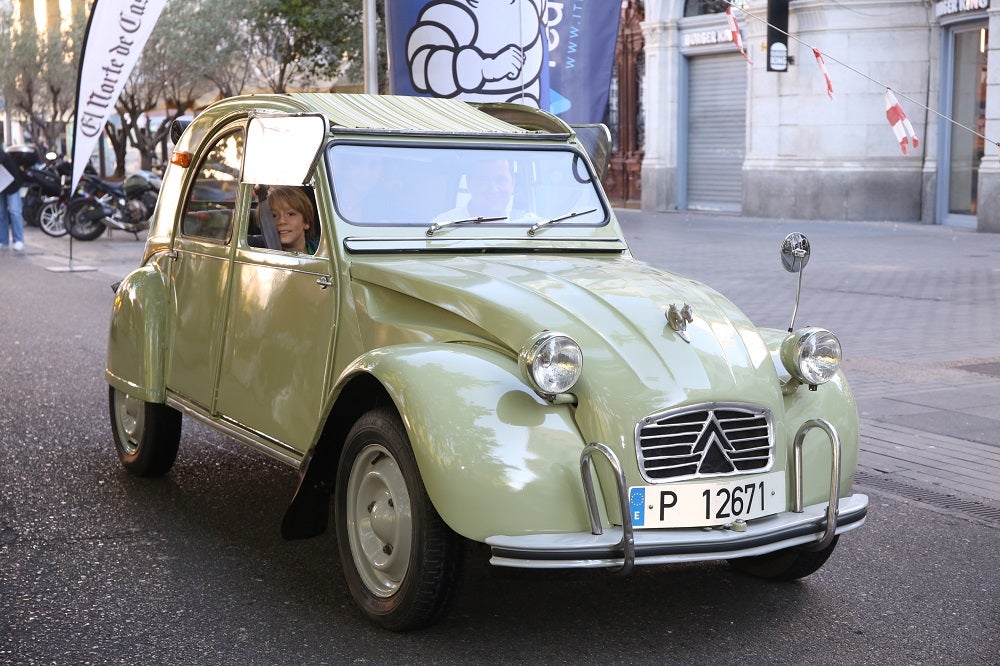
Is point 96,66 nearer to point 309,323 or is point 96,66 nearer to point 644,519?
point 309,323

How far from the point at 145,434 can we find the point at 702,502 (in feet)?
10.1

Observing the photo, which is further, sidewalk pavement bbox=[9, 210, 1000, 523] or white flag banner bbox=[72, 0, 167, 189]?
white flag banner bbox=[72, 0, 167, 189]

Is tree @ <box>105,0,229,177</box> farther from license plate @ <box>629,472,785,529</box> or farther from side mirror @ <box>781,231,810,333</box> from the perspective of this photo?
license plate @ <box>629,472,785,529</box>

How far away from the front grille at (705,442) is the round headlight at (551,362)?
260 mm

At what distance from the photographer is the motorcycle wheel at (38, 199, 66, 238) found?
23484mm

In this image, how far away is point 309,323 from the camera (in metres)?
4.89

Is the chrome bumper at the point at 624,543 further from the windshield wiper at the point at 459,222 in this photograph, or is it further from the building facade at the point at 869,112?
the building facade at the point at 869,112

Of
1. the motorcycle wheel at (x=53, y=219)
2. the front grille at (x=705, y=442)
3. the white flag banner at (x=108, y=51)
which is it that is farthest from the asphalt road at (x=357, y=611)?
the motorcycle wheel at (x=53, y=219)

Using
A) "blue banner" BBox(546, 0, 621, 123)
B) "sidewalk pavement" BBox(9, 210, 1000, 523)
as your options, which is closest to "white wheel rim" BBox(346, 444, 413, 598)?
"sidewalk pavement" BBox(9, 210, 1000, 523)

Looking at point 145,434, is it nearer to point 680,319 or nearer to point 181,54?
point 680,319

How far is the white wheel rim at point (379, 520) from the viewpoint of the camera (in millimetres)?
4109

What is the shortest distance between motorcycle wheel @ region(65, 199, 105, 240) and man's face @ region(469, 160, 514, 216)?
1786 centimetres

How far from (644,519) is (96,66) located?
33.8 ft

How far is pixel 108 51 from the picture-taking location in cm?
1260
